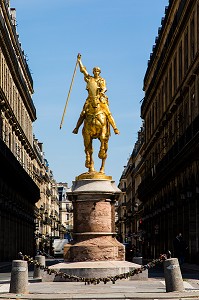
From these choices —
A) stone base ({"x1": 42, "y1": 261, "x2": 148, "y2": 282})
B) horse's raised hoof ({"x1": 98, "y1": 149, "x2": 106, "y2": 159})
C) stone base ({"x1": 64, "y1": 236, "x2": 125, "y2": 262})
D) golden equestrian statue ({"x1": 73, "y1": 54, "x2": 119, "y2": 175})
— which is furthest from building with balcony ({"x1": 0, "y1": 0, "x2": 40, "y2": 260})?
stone base ({"x1": 42, "y1": 261, "x2": 148, "y2": 282})

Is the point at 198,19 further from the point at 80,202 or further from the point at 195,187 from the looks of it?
the point at 80,202

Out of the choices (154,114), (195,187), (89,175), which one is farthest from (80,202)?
(154,114)

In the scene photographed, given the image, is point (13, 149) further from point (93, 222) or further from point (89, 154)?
point (93, 222)

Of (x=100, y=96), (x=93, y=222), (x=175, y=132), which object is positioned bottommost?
(x=93, y=222)

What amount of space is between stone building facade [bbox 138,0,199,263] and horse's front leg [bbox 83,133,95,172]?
52.9 ft

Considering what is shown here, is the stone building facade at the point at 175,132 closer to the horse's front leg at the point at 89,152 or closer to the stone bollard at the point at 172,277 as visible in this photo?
the horse's front leg at the point at 89,152

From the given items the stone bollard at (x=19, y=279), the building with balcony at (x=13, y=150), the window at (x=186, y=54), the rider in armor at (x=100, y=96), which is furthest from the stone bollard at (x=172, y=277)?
the window at (x=186, y=54)

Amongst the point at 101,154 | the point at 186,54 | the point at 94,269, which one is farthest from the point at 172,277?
the point at 186,54

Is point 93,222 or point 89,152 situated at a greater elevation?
point 89,152

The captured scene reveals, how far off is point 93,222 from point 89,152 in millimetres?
2663

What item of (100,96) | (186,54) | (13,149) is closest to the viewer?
(100,96)

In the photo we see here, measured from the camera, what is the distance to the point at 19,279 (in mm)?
22656

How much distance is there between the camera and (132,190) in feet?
463

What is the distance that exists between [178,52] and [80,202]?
35691 mm
